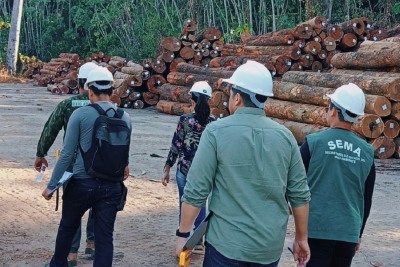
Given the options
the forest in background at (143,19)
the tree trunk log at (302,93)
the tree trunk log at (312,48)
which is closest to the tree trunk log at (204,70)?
the tree trunk log at (312,48)

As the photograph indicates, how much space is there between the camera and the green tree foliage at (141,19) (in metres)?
29.2

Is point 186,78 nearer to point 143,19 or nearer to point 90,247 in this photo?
point 90,247

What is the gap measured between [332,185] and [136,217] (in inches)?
180

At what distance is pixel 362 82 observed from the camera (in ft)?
47.2

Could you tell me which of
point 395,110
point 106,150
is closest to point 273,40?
point 395,110

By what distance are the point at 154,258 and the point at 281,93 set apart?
35.7ft

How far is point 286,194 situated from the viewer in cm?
393

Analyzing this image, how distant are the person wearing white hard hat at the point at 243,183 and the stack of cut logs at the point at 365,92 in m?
10.0

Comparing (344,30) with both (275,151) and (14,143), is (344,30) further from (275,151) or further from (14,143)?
(275,151)

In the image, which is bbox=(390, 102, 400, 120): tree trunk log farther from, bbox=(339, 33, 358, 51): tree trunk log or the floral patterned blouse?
the floral patterned blouse

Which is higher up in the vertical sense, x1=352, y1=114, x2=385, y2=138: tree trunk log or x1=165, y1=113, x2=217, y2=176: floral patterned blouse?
x1=165, y1=113, x2=217, y2=176: floral patterned blouse

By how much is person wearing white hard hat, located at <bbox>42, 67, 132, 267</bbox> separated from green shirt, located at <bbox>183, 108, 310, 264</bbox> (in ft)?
5.86

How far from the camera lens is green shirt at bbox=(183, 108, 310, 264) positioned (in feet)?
12.0

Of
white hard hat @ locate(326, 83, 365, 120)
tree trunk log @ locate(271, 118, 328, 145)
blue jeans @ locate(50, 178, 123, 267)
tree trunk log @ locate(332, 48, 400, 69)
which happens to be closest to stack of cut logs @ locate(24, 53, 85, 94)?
tree trunk log @ locate(332, 48, 400, 69)
